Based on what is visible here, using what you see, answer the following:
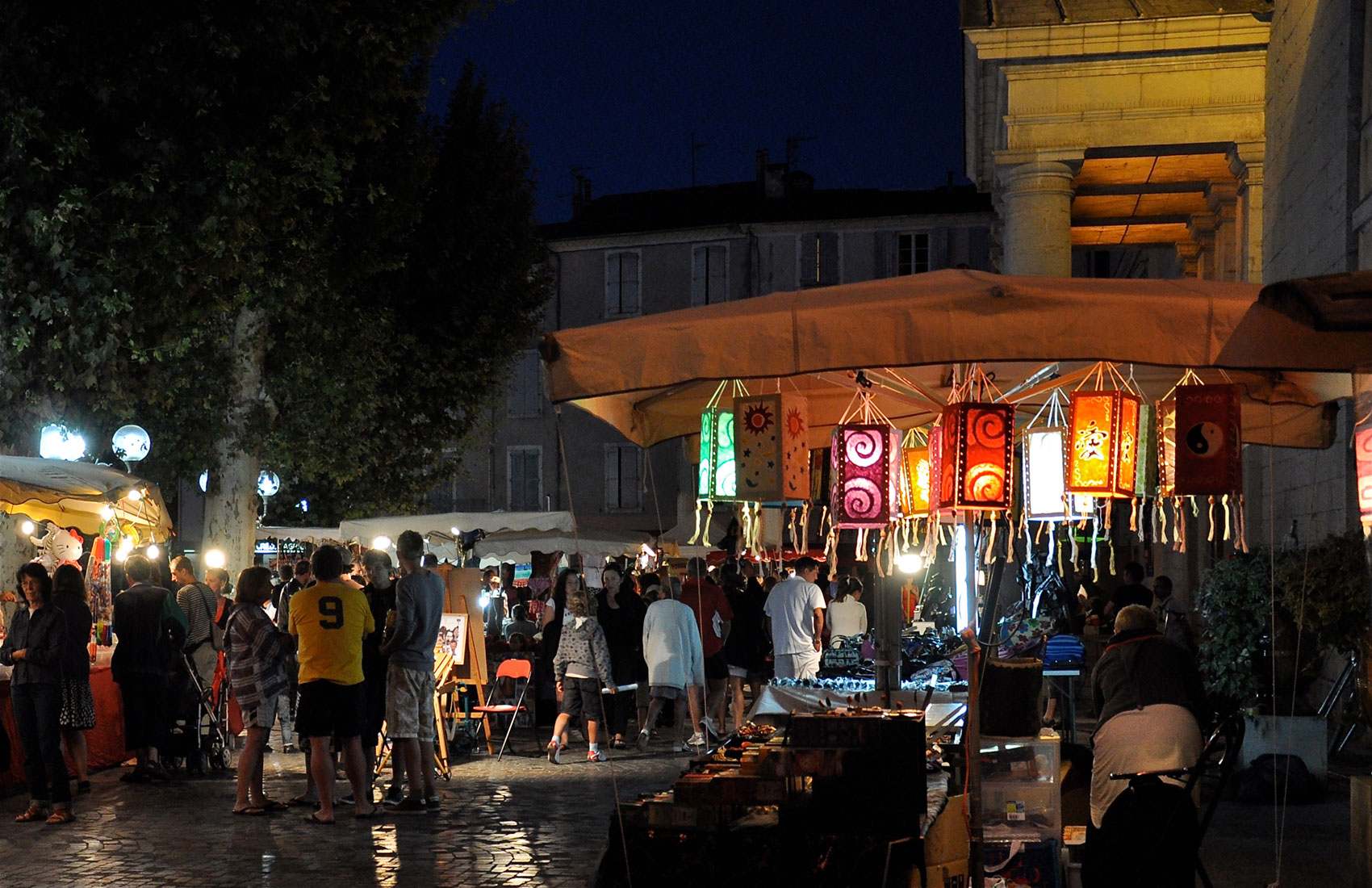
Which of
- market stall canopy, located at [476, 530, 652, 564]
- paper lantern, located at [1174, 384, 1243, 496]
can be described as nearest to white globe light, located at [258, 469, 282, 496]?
market stall canopy, located at [476, 530, 652, 564]

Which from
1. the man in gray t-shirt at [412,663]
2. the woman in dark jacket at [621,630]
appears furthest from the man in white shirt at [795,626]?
the man in gray t-shirt at [412,663]

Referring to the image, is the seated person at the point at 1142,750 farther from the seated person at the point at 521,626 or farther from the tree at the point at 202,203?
the seated person at the point at 521,626

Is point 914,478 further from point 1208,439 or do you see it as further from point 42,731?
point 42,731

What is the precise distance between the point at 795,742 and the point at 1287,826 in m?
5.53

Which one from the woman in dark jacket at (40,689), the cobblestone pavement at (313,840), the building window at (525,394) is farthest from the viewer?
the building window at (525,394)

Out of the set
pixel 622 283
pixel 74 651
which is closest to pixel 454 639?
pixel 74 651

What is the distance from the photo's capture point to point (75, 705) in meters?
10.9

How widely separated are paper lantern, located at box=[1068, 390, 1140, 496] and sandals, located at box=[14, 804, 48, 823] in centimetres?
760

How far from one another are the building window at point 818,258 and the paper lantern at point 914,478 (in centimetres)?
3468

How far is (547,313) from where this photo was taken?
45094 millimetres

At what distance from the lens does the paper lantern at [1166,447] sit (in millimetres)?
7285

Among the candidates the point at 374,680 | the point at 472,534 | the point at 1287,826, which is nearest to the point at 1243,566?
the point at 1287,826

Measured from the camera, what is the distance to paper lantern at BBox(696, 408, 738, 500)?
7.52m

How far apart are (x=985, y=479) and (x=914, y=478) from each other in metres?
Result: 1.90
